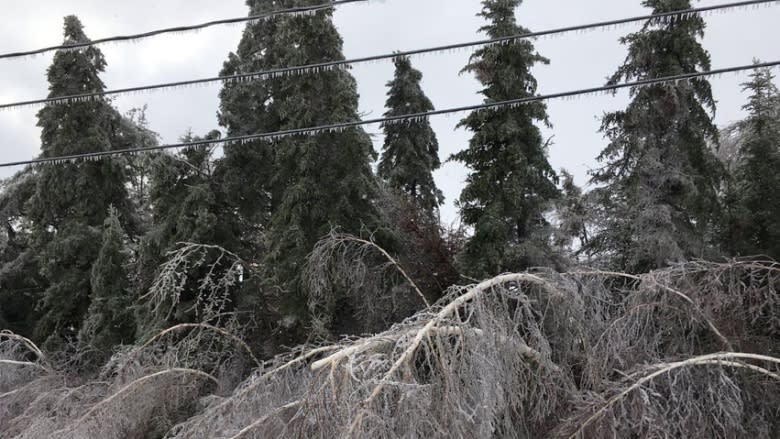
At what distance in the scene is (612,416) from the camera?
622cm

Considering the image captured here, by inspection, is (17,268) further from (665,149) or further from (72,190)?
(665,149)

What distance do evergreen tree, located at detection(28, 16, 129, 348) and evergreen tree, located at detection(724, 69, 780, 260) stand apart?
49.5ft

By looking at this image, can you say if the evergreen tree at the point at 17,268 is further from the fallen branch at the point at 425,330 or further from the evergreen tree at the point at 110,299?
the fallen branch at the point at 425,330

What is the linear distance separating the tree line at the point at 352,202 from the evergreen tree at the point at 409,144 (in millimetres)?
5463

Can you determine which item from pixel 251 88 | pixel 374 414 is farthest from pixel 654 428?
pixel 251 88

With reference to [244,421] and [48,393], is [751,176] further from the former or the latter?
[48,393]

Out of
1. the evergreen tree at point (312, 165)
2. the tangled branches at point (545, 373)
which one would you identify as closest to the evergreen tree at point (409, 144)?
the evergreen tree at point (312, 165)

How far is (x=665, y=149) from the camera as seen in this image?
13.2 metres

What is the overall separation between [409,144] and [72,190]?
9.85 meters

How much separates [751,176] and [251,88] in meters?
11.8

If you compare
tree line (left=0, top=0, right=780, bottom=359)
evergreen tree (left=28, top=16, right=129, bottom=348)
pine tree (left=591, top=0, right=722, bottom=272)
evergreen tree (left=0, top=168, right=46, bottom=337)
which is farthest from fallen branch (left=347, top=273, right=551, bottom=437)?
evergreen tree (left=0, top=168, right=46, bottom=337)

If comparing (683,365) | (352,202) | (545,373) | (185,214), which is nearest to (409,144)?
(352,202)

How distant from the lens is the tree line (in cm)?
1268

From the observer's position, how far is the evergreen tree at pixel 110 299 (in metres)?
15.4
